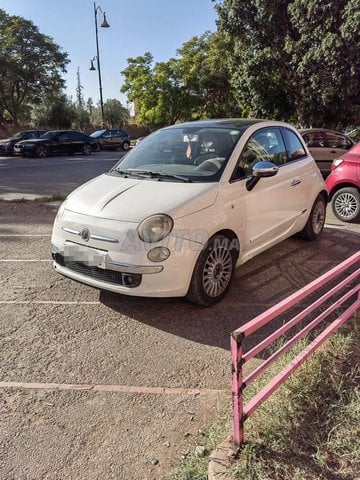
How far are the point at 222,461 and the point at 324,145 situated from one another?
1021 cm

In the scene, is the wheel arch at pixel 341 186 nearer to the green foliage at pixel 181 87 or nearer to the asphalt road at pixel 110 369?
the asphalt road at pixel 110 369

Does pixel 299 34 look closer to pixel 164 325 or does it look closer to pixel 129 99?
pixel 164 325

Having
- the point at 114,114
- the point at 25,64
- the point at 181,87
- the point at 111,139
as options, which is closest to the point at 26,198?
the point at 111,139

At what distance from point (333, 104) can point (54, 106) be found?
107ft

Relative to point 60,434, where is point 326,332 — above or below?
above

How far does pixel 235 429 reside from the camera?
201 cm

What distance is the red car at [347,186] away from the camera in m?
6.62

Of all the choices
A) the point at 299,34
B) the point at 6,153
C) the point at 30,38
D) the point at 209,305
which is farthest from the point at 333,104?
the point at 30,38

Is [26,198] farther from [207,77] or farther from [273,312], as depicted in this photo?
[207,77]

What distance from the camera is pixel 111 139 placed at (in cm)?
2889

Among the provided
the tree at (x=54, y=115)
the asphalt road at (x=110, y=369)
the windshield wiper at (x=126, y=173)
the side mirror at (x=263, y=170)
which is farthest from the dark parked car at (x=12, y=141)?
the side mirror at (x=263, y=170)

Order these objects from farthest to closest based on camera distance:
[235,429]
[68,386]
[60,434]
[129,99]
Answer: [129,99] < [68,386] < [60,434] < [235,429]

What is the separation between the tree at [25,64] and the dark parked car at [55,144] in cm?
1169

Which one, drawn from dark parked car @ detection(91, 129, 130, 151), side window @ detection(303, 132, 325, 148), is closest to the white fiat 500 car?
side window @ detection(303, 132, 325, 148)
